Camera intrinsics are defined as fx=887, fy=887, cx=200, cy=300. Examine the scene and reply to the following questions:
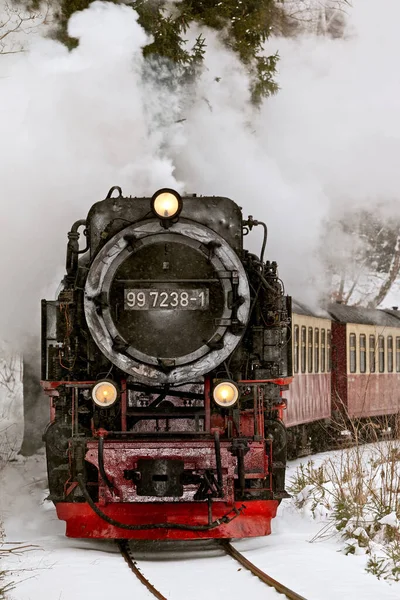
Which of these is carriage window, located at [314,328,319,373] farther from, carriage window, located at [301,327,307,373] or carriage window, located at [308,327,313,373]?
carriage window, located at [301,327,307,373]

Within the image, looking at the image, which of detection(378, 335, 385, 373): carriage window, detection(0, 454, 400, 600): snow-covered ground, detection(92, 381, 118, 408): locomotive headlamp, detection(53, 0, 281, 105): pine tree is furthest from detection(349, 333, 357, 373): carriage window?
detection(92, 381, 118, 408): locomotive headlamp

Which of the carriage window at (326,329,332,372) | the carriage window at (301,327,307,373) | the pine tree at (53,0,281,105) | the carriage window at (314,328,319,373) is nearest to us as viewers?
A: the carriage window at (301,327,307,373)

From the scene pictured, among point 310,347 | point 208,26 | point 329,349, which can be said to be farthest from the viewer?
point 208,26

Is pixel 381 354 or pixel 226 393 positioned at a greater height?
pixel 381 354

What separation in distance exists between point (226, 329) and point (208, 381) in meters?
0.42

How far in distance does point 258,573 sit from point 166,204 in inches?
102

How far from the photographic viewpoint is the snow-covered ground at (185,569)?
5.12 metres

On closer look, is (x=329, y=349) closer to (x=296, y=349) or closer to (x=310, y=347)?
(x=310, y=347)

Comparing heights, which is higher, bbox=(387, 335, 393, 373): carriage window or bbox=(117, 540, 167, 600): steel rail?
bbox=(387, 335, 393, 373): carriage window

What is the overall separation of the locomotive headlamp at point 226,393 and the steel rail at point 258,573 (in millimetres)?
1065

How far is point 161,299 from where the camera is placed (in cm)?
648

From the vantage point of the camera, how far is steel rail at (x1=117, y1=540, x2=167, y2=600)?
5023 mm

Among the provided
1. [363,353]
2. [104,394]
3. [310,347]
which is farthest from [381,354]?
[104,394]

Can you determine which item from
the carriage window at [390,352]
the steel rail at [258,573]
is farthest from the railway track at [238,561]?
the carriage window at [390,352]
